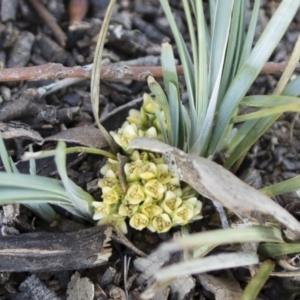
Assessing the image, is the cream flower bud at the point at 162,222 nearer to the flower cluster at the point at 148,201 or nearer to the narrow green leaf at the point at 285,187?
the flower cluster at the point at 148,201

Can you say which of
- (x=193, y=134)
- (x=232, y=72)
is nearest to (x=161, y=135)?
(x=193, y=134)

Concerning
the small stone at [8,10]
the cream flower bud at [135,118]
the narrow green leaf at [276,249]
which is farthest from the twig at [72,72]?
the narrow green leaf at [276,249]

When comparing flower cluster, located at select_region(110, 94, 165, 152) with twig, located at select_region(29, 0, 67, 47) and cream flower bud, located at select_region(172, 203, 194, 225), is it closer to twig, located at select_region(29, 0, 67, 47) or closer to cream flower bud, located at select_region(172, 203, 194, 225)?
cream flower bud, located at select_region(172, 203, 194, 225)

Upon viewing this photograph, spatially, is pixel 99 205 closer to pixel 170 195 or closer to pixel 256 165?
pixel 170 195

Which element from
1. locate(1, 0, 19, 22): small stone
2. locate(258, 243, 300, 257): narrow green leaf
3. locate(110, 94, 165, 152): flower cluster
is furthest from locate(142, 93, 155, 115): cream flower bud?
locate(1, 0, 19, 22): small stone

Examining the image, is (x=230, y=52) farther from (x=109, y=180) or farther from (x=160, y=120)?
(x=109, y=180)

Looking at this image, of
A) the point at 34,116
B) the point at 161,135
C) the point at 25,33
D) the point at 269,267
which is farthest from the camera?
the point at 25,33

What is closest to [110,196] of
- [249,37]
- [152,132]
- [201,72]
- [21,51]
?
[152,132]
